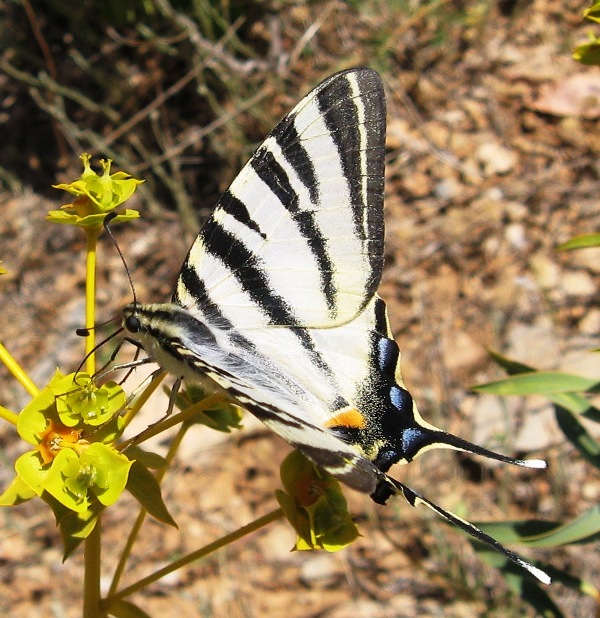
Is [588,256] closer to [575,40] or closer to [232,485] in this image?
[575,40]

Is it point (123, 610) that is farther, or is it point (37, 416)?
point (123, 610)

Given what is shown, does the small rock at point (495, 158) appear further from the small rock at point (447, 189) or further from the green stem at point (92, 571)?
the green stem at point (92, 571)

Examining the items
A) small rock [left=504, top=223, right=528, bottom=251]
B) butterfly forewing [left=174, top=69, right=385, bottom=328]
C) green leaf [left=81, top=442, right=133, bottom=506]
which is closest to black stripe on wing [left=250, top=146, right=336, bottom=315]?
butterfly forewing [left=174, top=69, right=385, bottom=328]

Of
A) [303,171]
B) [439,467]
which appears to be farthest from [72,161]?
[303,171]

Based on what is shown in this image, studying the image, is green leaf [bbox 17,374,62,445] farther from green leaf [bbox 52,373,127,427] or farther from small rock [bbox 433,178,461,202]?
small rock [bbox 433,178,461,202]

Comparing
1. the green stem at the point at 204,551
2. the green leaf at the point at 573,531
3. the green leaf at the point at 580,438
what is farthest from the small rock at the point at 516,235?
the green stem at the point at 204,551

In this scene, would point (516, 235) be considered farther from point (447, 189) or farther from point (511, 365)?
point (511, 365)

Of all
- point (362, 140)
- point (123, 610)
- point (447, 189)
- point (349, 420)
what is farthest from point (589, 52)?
point (447, 189)
